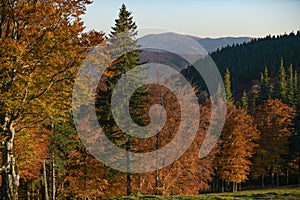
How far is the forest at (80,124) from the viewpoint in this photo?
11219 millimetres

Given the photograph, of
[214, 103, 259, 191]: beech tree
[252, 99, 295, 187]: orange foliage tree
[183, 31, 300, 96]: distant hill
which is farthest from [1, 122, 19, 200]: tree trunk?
[183, 31, 300, 96]: distant hill

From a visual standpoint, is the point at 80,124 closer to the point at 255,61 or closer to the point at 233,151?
the point at 233,151

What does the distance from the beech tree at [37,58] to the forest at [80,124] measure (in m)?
0.03

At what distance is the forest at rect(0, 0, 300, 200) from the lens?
11.2 metres

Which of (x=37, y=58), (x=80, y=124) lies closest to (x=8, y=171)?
(x=37, y=58)

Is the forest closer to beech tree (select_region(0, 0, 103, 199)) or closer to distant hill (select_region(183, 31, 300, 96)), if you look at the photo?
beech tree (select_region(0, 0, 103, 199))

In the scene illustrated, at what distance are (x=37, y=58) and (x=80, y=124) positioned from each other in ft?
48.9

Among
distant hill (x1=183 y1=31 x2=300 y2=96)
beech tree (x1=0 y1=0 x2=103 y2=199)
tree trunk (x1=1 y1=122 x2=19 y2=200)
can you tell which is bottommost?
tree trunk (x1=1 y1=122 x2=19 y2=200)

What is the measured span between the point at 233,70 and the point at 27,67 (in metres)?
162

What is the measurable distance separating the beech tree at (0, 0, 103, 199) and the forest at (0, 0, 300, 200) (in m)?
0.03

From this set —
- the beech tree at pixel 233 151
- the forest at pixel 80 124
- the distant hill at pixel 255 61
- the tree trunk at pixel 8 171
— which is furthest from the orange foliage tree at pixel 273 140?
the distant hill at pixel 255 61

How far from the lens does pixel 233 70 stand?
545 ft

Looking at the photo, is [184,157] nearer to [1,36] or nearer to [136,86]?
[136,86]

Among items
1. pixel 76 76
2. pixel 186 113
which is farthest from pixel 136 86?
pixel 76 76
